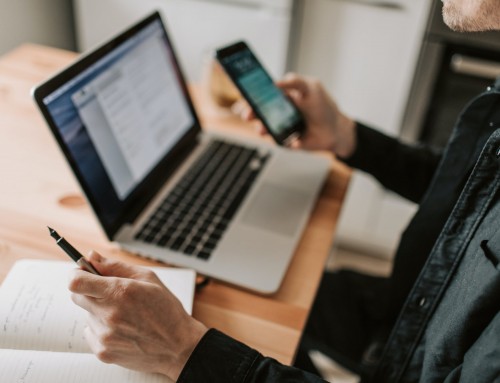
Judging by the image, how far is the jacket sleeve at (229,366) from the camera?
2.12ft

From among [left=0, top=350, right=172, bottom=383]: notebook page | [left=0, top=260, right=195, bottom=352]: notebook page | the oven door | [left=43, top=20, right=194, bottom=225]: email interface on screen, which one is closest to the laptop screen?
[left=43, top=20, right=194, bottom=225]: email interface on screen

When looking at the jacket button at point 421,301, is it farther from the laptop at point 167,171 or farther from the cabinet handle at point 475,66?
the cabinet handle at point 475,66

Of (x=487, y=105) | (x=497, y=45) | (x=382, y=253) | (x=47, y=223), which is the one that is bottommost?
(x=382, y=253)

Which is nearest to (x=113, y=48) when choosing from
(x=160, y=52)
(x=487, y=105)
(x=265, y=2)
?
(x=160, y=52)

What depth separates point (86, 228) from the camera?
898 mm

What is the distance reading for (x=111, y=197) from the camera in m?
0.86

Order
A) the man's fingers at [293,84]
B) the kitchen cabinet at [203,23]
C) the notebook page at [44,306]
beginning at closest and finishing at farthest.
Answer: the notebook page at [44,306] < the man's fingers at [293,84] < the kitchen cabinet at [203,23]

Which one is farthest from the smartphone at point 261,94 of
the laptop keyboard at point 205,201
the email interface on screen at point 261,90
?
the laptop keyboard at point 205,201

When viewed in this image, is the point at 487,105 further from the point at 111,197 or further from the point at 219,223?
the point at 111,197

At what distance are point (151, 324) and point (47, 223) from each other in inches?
14.0

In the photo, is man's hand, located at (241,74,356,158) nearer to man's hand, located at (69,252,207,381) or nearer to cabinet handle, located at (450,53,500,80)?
man's hand, located at (69,252,207,381)

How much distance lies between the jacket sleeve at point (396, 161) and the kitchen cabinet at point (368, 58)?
696mm

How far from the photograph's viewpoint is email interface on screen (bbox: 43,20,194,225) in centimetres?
80

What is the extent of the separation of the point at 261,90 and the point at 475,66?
915mm
